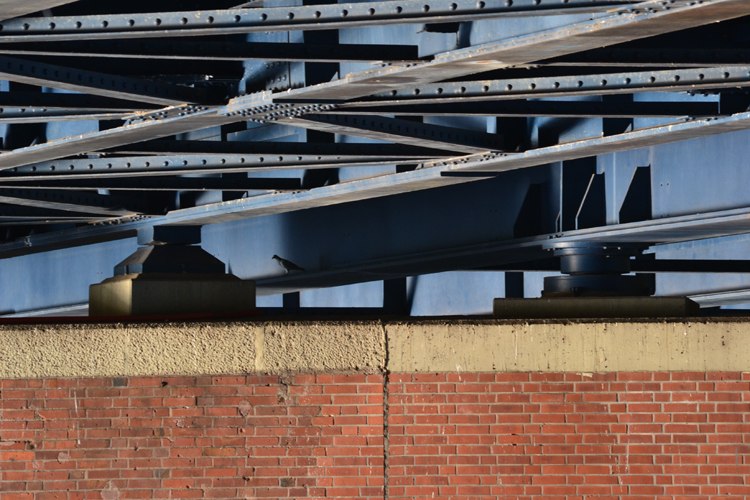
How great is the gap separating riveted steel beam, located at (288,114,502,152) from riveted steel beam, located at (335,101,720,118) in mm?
157

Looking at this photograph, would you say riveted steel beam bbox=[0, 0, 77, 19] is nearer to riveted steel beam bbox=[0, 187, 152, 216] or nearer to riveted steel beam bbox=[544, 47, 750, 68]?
riveted steel beam bbox=[544, 47, 750, 68]

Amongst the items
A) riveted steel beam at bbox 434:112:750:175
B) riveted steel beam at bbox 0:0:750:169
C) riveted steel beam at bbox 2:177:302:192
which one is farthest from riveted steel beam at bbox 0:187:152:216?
riveted steel beam at bbox 434:112:750:175

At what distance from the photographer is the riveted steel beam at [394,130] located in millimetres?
8906

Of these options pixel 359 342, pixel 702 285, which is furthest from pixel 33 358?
pixel 702 285

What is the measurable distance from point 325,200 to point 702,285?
724cm

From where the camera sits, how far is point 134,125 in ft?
29.0

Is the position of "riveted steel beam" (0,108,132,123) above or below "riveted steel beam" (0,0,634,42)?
above

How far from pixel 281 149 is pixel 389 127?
1708mm

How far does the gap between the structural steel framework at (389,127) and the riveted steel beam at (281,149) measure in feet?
0.09

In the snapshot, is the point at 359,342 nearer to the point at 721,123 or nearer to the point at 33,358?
the point at 33,358

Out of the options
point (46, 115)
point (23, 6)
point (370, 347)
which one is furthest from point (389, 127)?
point (23, 6)

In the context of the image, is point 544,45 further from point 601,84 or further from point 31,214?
point 31,214

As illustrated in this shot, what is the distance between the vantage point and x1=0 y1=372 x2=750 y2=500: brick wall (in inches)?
285

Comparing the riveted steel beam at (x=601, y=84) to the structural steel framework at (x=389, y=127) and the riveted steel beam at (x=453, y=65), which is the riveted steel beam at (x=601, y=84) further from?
the riveted steel beam at (x=453, y=65)
